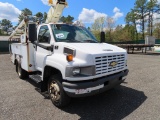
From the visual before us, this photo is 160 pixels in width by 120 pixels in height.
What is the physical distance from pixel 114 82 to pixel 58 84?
1478 millimetres

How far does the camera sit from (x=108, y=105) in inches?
201

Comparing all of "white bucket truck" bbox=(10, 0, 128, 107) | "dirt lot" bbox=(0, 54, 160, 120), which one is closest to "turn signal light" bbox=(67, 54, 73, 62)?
"white bucket truck" bbox=(10, 0, 128, 107)

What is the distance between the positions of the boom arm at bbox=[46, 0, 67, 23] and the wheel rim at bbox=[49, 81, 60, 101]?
12.3 ft

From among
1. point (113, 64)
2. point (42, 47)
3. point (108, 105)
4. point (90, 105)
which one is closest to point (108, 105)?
point (108, 105)

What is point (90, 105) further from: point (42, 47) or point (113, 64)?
point (42, 47)

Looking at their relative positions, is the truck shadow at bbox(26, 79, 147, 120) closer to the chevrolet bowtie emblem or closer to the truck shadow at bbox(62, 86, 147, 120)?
the truck shadow at bbox(62, 86, 147, 120)

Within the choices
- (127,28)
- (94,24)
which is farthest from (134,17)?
(94,24)

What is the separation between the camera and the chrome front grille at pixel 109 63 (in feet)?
14.7

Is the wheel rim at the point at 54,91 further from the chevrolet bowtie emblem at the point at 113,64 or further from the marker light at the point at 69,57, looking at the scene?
the chevrolet bowtie emblem at the point at 113,64

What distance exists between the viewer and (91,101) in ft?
17.7

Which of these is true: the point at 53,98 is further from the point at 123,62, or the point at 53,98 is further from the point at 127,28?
the point at 127,28

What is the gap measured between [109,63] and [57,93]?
5.15ft

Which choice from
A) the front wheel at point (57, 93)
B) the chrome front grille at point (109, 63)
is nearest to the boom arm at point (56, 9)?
the front wheel at point (57, 93)

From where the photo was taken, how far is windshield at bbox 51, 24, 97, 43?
5373 millimetres
